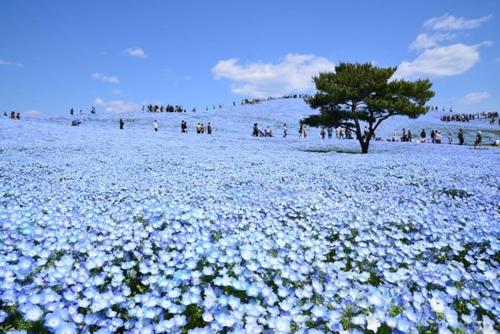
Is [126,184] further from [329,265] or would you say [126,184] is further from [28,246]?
[329,265]

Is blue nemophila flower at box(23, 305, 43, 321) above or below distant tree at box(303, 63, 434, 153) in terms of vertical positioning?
below

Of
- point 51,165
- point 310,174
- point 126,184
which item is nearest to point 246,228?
point 126,184

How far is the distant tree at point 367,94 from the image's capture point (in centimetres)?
2352

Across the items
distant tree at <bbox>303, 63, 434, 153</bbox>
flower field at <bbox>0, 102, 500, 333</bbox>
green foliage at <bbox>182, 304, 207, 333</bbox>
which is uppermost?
distant tree at <bbox>303, 63, 434, 153</bbox>

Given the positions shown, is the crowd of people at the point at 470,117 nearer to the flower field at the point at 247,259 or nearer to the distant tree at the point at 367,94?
the distant tree at the point at 367,94

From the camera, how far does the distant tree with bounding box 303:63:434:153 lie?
23516mm

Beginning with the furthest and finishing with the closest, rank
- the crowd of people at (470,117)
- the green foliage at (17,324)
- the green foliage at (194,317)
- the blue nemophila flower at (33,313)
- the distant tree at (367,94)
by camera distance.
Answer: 1. the crowd of people at (470,117)
2. the distant tree at (367,94)
3. the green foliage at (194,317)
4. the green foliage at (17,324)
5. the blue nemophila flower at (33,313)

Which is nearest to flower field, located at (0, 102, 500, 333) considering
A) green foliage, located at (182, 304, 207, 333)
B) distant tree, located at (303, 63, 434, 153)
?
green foliage, located at (182, 304, 207, 333)

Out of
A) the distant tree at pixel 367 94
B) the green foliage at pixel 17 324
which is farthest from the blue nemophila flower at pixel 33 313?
the distant tree at pixel 367 94

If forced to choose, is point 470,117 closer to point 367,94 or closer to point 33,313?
point 367,94

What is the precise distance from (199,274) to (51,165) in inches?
445

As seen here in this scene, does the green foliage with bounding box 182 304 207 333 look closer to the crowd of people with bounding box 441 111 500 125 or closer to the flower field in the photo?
the flower field

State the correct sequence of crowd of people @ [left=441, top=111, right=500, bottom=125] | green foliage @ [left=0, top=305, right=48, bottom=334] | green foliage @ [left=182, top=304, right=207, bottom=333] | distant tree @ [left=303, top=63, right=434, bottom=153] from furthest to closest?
crowd of people @ [left=441, top=111, right=500, bottom=125] < distant tree @ [left=303, top=63, right=434, bottom=153] < green foliage @ [left=182, top=304, right=207, bottom=333] < green foliage @ [left=0, top=305, right=48, bottom=334]

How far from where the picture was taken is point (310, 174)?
11266 millimetres
